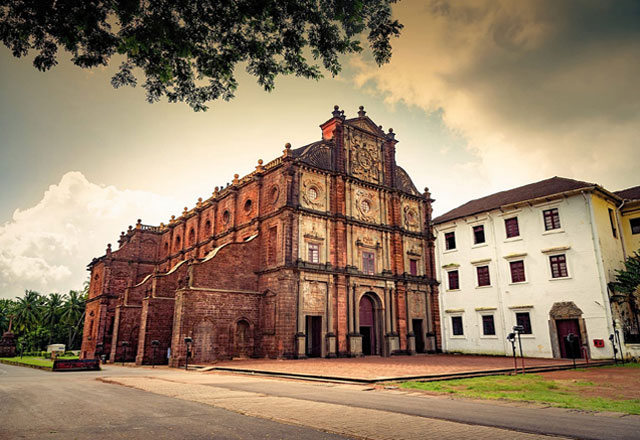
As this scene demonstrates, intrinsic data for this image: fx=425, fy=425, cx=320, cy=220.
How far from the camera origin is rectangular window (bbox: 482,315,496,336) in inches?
1167

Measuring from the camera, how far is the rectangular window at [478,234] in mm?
31812

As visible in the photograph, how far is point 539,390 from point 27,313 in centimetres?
8171

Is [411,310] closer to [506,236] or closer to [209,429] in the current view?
[506,236]

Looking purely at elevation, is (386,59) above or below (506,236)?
below

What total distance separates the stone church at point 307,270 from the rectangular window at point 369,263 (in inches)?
3.1

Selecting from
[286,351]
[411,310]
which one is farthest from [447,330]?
[286,351]

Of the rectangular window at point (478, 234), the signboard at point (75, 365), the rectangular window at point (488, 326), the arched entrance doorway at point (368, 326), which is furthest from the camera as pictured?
the rectangular window at point (478, 234)

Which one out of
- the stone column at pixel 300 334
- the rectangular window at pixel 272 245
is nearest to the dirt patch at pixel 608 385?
the stone column at pixel 300 334

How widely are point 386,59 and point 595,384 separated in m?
12.7

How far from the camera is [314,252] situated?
2955 centimetres

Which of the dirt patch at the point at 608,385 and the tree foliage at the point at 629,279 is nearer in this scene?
the dirt patch at the point at 608,385

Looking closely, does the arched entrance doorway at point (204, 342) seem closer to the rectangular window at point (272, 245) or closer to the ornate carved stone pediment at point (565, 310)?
the rectangular window at point (272, 245)

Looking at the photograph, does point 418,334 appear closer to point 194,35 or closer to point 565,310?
point 565,310

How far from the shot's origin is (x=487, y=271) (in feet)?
101
